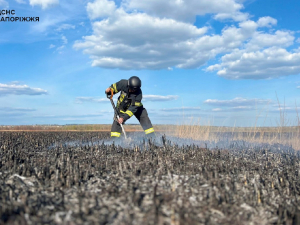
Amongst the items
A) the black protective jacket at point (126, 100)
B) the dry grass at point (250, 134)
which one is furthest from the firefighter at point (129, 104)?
the dry grass at point (250, 134)

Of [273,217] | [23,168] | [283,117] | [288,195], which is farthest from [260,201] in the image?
[283,117]

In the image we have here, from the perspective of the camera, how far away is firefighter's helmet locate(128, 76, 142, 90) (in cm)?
909

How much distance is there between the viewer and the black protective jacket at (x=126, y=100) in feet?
30.8

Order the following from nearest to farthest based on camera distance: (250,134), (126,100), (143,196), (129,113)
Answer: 1. (143,196)
2. (129,113)
3. (126,100)
4. (250,134)

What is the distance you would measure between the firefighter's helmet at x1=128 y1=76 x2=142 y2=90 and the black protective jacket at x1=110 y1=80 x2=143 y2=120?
0.27 metres

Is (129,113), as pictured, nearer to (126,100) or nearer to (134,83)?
(126,100)

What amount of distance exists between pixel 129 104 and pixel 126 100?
198 mm

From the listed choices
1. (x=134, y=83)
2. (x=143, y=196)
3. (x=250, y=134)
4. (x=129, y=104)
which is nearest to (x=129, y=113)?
(x=129, y=104)

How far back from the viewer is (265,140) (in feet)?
42.2

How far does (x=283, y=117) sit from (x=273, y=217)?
28.4 ft

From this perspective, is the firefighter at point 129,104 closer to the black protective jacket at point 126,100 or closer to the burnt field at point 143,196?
the black protective jacket at point 126,100

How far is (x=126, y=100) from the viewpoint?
31.2 feet

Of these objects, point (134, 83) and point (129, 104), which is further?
point (129, 104)

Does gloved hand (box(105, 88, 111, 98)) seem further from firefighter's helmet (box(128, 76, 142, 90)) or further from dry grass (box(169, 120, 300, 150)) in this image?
dry grass (box(169, 120, 300, 150))
